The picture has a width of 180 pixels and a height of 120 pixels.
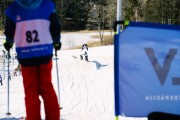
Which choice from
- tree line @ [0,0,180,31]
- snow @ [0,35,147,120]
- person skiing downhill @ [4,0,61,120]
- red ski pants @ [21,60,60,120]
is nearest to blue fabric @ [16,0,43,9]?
person skiing downhill @ [4,0,61,120]

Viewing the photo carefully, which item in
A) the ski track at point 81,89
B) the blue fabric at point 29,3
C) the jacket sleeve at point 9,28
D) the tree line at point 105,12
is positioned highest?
the blue fabric at point 29,3

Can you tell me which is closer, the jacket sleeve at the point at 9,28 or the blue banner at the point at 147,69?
the blue banner at the point at 147,69

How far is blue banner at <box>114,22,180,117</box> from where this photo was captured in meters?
4.12

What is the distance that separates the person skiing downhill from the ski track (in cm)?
211

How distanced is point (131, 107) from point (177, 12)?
6859cm

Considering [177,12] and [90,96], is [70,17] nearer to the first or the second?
[177,12]

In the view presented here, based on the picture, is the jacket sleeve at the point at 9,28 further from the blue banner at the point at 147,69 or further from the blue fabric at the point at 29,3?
Result: the blue banner at the point at 147,69

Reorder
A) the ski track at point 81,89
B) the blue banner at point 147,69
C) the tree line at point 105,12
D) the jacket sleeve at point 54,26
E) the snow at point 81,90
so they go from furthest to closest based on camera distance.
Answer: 1. the tree line at point 105,12
2. the ski track at point 81,89
3. the snow at point 81,90
4. the jacket sleeve at point 54,26
5. the blue banner at point 147,69

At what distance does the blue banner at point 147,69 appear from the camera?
4125mm

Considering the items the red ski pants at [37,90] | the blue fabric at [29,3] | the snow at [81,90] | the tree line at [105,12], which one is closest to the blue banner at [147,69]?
the red ski pants at [37,90]

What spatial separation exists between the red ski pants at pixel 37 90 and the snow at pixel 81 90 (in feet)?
6.64

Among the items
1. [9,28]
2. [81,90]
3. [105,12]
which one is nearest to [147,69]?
[9,28]

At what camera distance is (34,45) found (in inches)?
179

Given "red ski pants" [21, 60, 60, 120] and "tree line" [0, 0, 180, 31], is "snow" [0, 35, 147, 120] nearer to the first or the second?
"red ski pants" [21, 60, 60, 120]
